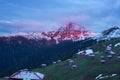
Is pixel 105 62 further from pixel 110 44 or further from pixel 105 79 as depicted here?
pixel 110 44

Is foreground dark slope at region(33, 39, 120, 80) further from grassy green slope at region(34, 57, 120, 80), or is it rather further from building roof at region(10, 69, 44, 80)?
building roof at region(10, 69, 44, 80)

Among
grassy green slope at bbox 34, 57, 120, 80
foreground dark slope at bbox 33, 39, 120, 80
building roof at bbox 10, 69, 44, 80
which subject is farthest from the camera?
building roof at bbox 10, 69, 44, 80

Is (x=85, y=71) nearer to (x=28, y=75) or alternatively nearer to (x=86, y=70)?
(x=86, y=70)

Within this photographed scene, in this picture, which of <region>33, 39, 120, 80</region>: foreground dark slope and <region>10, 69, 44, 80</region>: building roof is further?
<region>10, 69, 44, 80</region>: building roof

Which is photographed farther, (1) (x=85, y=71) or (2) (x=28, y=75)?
(2) (x=28, y=75)

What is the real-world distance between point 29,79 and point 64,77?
10405mm

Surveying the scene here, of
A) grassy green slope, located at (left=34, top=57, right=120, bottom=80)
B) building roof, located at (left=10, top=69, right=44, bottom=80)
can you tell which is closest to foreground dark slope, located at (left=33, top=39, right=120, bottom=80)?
grassy green slope, located at (left=34, top=57, right=120, bottom=80)

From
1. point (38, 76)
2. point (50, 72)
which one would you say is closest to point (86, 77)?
point (38, 76)

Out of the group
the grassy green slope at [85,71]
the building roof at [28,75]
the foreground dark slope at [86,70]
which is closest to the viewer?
the foreground dark slope at [86,70]

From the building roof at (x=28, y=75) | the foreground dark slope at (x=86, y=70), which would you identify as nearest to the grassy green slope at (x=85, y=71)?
the foreground dark slope at (x=86, y=70)

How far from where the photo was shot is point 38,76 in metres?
108

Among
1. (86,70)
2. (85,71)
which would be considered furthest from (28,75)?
(86,70)

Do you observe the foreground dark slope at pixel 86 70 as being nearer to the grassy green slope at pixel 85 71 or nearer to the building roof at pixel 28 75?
the grassy green slope at pixel 85 71

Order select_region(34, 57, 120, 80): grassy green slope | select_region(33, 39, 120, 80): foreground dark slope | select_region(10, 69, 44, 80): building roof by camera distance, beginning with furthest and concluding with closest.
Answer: select_region(10, 69, 44, 80): building roof, select_region(34, 57, 120, 80): grassy green slope, select_region(33, 39, 120, 80): foreground dark slope
